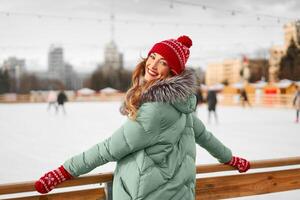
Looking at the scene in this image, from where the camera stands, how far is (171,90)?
1.28 m

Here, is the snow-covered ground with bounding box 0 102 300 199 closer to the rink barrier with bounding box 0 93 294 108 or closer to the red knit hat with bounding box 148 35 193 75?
the red knit hat with bounding box 148 35 193 75

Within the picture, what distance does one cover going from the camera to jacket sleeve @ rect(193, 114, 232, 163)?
1.54 m

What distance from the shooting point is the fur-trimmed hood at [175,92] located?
4.16 ft

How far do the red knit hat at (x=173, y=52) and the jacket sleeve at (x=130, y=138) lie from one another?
7.3 inches

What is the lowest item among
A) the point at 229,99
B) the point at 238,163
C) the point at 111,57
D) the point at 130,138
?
the point at 229,99

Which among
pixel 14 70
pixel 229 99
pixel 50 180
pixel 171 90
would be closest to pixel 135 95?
pixel 171 90

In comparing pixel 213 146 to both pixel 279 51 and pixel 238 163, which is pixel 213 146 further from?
pixel 279 51

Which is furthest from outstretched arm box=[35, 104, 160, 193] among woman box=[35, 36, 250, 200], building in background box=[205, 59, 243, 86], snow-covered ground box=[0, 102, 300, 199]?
building in background box=[205, 59, 243, 86]

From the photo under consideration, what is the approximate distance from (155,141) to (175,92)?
0.16 metres

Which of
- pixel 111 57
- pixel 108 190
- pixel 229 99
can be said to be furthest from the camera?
pixel 111 57

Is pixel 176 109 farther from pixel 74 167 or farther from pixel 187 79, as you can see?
pixel 74 167

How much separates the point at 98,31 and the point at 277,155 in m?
47.8

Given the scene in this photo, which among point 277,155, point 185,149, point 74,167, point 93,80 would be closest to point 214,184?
point 185,149

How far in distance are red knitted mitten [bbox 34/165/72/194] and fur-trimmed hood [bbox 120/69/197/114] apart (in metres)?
0.29
